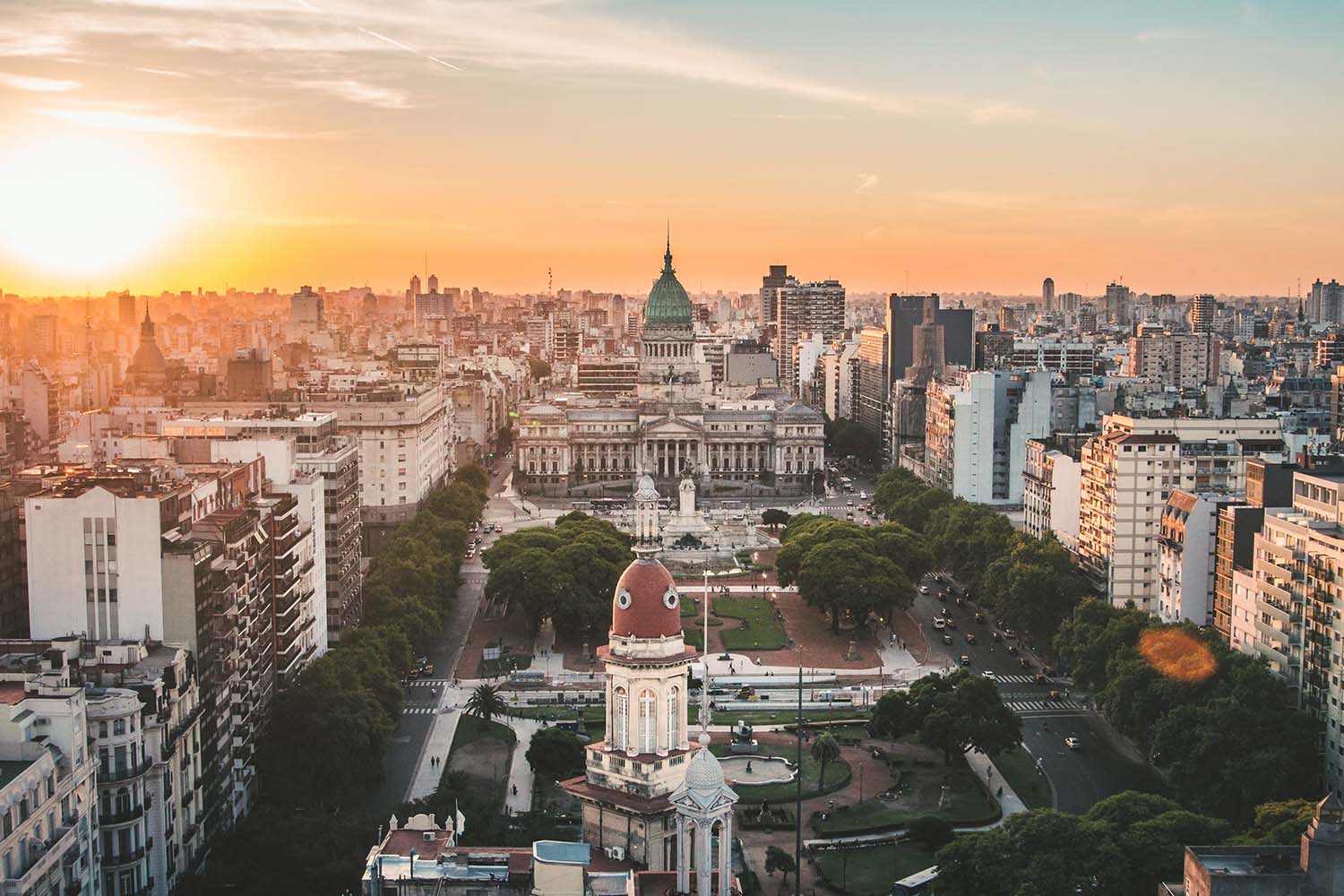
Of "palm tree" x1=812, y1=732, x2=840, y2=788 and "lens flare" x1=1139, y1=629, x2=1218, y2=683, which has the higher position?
"lens flare" x1=1139, y1=629, x2=1218, y2=683

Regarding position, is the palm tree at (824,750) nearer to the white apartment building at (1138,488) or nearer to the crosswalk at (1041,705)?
the crosswalk at (1041,705)

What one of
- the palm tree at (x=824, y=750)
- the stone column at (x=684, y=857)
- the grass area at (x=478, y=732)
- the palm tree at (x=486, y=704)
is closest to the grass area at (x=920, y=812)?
the palm tree at (x=824, y=750)

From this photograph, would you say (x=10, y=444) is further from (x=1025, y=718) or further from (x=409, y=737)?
(x=1025, y=718)

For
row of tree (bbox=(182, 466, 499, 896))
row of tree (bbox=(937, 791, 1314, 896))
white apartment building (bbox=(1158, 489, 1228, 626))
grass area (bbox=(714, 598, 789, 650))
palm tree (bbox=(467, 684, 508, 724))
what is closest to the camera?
row of tree (bbox=(937, 791, 1314, 896))

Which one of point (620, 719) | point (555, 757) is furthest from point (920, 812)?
point (620, 719)

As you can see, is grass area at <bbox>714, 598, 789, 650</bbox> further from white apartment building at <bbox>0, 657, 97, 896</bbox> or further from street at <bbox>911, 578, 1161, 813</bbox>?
white apartment building at <bbox>0, 657, 97, 896</bbox>

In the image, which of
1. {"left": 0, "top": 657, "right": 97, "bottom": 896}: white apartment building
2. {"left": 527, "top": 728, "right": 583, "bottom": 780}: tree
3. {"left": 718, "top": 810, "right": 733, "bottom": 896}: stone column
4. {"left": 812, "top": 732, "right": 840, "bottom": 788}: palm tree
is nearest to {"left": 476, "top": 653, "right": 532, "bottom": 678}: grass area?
{"left": 527, "top": 728, "right": 583, "bottom": 780}: tree

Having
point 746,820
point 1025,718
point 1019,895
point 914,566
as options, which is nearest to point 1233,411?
point 914,566
